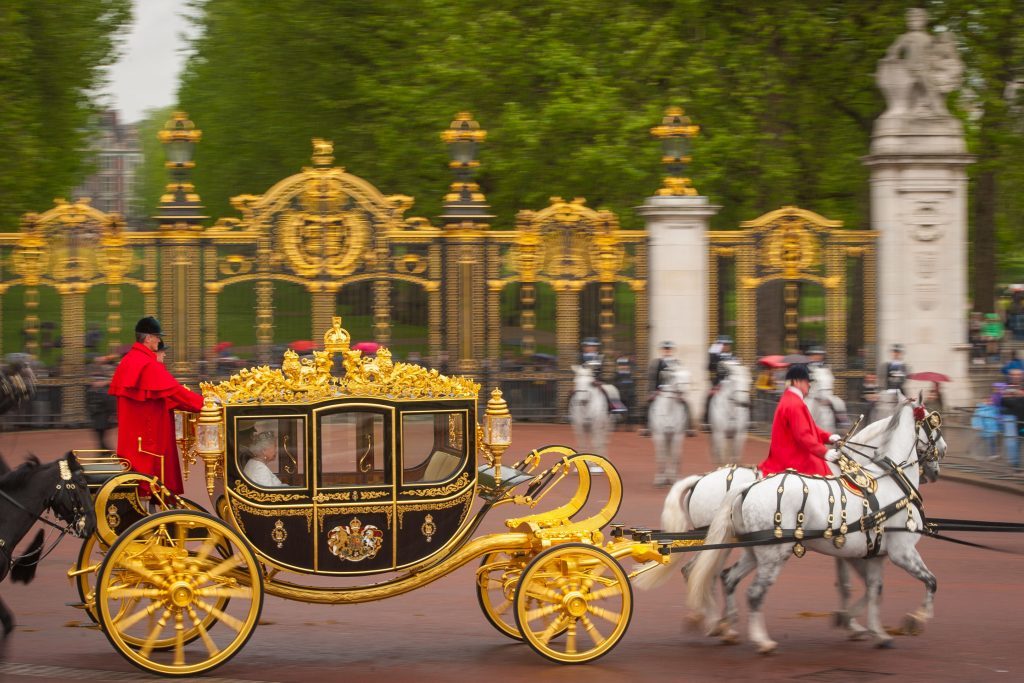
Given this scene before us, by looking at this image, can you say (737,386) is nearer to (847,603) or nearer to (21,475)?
(847,603)

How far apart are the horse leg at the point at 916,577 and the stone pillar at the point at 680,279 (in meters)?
11.9

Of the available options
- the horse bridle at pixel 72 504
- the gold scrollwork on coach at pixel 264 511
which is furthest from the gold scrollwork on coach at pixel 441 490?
the horse bridle at pixel 72 504

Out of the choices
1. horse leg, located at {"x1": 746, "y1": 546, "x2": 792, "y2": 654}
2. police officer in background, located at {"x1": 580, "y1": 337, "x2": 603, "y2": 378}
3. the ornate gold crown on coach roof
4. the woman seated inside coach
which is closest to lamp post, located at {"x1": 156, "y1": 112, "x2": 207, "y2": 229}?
police officer in background, located at {"x1": 580, "y1": 337, "x2": 603, "y2": 378}

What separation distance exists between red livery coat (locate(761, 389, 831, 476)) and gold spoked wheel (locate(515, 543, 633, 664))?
1.72m

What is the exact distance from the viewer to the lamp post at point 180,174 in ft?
67.2

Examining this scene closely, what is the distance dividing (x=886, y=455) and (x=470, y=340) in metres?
12.2

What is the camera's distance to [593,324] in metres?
22.5

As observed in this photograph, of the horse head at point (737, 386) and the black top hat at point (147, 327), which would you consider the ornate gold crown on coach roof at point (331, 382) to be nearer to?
the black top hat at point (147, 327)

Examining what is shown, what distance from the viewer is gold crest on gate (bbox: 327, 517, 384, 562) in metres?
8.73

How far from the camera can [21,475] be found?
364 inches

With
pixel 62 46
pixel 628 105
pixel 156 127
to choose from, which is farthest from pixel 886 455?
pixel 156 127

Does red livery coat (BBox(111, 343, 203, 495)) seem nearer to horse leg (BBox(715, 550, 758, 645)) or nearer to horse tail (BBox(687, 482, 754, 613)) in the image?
horse tail (BBox(687, 482, 754, 613))

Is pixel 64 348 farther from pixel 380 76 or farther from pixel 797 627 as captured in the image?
pixel 797 627

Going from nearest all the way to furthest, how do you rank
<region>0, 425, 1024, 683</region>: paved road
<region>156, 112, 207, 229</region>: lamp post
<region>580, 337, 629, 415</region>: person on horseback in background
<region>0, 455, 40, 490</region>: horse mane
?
<region>0, 425, 1024, 683</region>: paved road
<region>0, 455, 40, 490</region>: horse mane
<region>580, 337, 629, 415</region>: person on horseback in background
<region>156, 112, 207, 229</region>: lamp post
